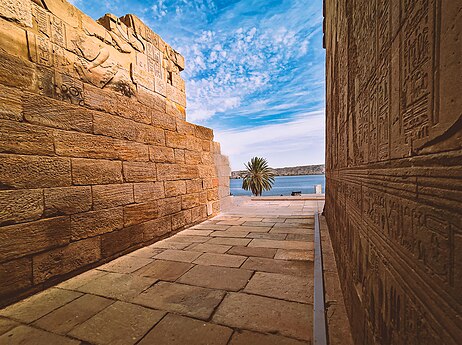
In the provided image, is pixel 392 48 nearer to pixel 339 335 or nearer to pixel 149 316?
pixel 339 335

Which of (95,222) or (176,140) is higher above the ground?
(176,140)

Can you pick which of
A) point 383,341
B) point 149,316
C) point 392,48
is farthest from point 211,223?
point 392,48

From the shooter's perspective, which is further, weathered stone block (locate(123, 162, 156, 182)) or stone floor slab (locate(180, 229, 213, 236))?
stone floor slab (locate(180, 229, 213, 236))

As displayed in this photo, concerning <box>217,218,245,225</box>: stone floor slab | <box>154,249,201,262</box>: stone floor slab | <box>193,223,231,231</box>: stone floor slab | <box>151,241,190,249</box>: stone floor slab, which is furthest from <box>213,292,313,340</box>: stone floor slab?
<box>217,218,245,225</box>: stone floor slab

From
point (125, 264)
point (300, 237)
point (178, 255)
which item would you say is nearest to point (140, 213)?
point (125, 264)

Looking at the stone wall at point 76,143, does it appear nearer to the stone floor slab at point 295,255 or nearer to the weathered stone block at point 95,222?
the weathered stone block at point 95,222

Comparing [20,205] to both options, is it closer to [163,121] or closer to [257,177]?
[163,121]

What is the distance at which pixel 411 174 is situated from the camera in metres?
0.69

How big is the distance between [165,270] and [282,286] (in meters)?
1.37

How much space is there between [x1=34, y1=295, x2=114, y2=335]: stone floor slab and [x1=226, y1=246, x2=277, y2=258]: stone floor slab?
1.67 meters

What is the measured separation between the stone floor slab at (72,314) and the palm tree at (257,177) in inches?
768

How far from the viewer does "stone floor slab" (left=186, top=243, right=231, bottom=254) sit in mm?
3213

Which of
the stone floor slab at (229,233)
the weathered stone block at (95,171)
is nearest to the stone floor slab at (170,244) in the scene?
the stone floor slab at (229,233)

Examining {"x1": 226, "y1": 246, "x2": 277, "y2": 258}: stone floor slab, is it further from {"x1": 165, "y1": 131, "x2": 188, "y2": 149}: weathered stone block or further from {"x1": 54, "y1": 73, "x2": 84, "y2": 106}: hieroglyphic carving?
{"x1": 54, "y1": 73, "x2": 84, "y2": 106}: hieroglyphic carving
